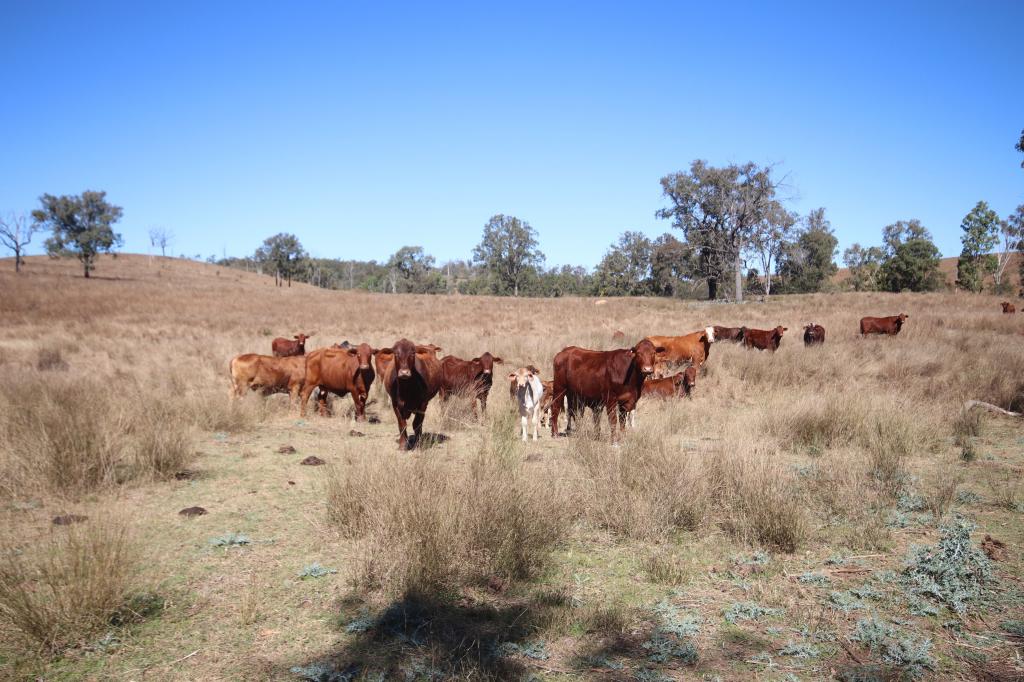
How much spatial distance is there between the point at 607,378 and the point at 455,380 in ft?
13.2

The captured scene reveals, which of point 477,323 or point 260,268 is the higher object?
point 260,268

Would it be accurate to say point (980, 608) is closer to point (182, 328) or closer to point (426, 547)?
point (426, 547)

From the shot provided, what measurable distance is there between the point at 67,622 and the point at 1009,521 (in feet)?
27.9

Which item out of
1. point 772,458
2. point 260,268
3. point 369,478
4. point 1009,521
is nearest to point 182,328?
point 369,478

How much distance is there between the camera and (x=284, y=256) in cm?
11325

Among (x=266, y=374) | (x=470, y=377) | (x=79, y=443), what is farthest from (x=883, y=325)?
(x=79, y=443)

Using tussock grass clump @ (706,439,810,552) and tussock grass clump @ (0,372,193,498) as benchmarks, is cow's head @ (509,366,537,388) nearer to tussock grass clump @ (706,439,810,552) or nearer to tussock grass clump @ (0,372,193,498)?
tussock grass clump @ (706,439,810,552)

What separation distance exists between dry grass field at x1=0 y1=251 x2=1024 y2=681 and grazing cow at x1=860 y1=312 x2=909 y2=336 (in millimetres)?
13842

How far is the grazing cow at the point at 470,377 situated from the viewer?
1293 centimetres

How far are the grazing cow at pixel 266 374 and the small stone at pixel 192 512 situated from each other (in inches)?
286

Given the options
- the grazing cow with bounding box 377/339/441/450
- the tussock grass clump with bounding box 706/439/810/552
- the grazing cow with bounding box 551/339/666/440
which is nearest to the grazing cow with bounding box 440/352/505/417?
the grazing cow with bounding box 551/339/666/440

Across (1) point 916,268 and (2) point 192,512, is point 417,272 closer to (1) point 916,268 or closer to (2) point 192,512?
(1) point 916,268

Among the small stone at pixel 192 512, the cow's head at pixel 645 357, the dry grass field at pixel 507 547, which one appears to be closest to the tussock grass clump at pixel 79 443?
the dry grass field at pixel 507 547

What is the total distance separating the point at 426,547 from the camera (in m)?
4.98
